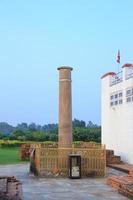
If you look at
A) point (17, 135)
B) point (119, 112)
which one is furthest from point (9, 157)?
point (17, 135)

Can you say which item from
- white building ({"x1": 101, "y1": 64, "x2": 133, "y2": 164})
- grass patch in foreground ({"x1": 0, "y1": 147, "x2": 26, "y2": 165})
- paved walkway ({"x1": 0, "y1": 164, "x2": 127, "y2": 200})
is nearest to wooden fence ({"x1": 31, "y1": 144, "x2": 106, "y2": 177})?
paved walkway ({"x1": 0, "y1": 164, "x2": 127, "y2": 200})

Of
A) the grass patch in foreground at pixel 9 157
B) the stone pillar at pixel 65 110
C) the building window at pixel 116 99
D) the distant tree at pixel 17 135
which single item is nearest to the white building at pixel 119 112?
the building window at pixel 116 99

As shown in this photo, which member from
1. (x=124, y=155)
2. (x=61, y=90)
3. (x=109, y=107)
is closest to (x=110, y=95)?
(x=109, y=107)

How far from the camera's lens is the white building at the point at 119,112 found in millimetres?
22734

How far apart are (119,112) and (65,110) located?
6.37 meters

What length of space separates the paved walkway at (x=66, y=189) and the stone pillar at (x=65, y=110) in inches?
72.8

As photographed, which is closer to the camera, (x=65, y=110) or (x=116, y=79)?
(x=65, y=110)

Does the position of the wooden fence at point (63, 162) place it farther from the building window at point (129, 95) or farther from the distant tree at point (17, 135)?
the distant tree at point (17, 135)

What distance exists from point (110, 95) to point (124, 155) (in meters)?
A: 4.15

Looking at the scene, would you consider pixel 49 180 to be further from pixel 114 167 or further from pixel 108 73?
pixel 108 73

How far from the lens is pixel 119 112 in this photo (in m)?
24.4

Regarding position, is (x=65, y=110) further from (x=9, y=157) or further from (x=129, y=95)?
(x=9, y=157)

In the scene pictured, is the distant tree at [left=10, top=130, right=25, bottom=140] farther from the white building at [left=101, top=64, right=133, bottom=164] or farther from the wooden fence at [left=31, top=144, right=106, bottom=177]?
the wooden fence at [left=31, top=144, right=106, bottom=177]

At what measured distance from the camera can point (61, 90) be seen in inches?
739
